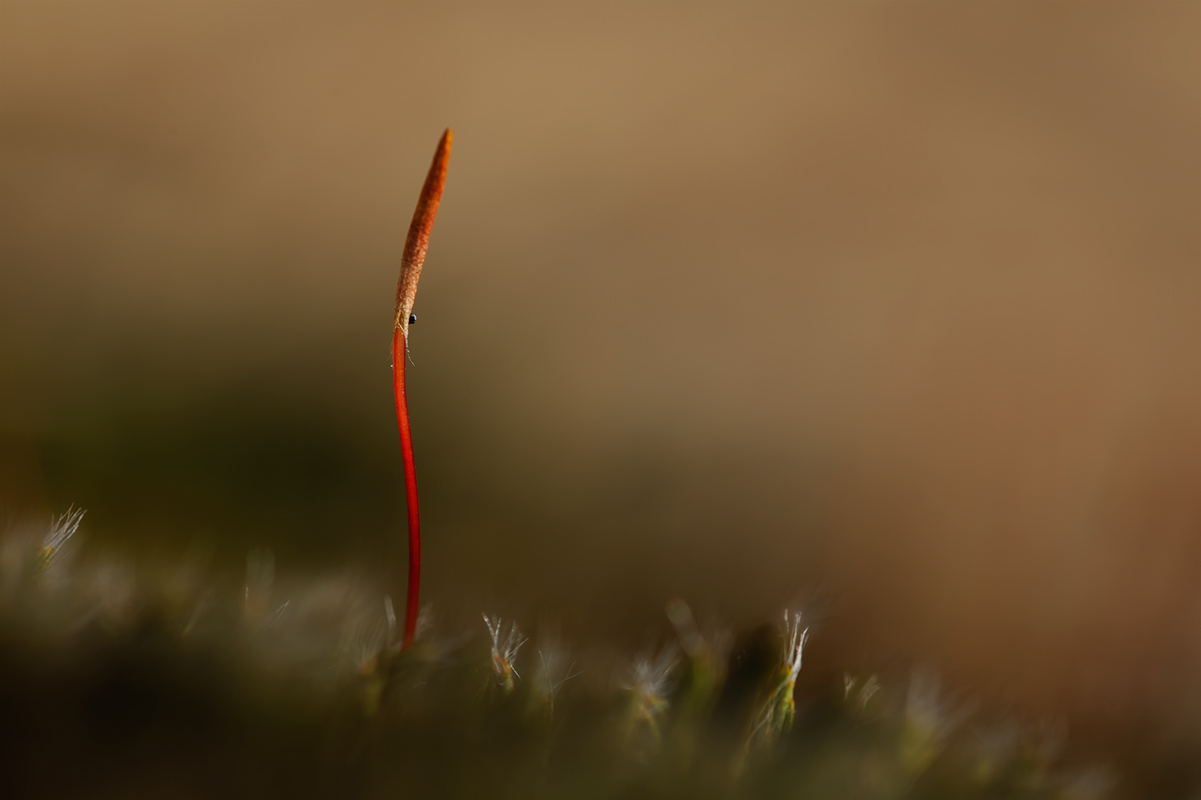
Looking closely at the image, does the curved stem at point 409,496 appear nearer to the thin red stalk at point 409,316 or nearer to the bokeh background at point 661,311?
the thin red stalk at point 409,316

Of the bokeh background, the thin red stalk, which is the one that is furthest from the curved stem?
the bokeh background

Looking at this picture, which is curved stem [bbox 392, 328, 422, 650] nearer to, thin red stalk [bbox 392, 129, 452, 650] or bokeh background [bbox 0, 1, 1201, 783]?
thin red stalk [bbox 392, 129, 452, 650]

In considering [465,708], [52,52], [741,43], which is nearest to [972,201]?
[741,43]

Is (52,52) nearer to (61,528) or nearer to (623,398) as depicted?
(623,398)

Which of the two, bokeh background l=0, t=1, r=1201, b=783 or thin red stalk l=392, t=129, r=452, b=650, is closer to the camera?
thin red stalk l=392, t=129, r=452, b=650

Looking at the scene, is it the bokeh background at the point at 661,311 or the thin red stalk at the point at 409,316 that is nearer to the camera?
the thin red stalk at the point at 409,316

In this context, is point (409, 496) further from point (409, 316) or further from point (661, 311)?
point (661, 311)

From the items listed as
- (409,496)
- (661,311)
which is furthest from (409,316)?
(661,311)

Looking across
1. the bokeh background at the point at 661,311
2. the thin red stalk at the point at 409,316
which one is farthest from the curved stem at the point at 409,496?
the bokeh background at the point at 661,311
